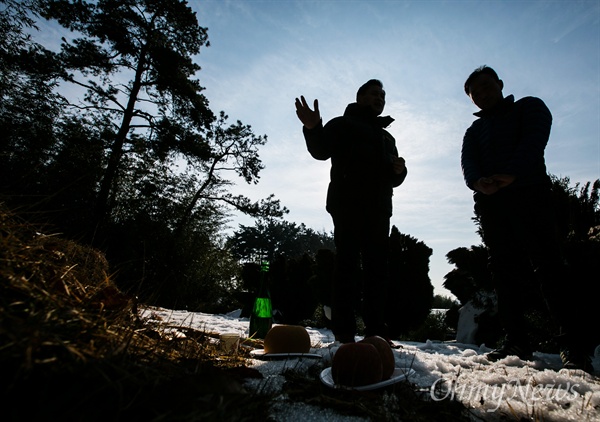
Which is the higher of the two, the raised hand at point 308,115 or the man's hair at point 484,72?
the man's hair at point 484,72

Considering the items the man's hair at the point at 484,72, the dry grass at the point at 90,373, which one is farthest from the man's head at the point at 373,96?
the dry grass at the point at 90,373

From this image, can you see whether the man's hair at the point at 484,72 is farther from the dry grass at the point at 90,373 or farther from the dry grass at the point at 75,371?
the dry grass at the point at 75,371

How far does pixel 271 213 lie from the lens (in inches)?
652

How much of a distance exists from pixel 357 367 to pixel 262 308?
1.79 meters

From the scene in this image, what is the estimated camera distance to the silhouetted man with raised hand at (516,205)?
7.12 ft

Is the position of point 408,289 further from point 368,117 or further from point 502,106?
point 502,106

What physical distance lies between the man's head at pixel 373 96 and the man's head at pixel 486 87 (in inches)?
30.6

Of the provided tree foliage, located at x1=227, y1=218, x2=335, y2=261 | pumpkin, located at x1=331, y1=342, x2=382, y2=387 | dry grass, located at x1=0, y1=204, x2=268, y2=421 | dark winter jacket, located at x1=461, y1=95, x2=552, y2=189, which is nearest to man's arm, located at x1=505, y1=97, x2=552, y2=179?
dark winter jacket, located at x1=461, y1=95, x2=552, y2=189

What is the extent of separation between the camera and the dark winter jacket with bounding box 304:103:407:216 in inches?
107

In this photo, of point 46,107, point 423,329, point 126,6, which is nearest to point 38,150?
point 46,107

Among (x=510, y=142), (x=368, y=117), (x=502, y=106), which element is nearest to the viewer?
(x=510, y=142)

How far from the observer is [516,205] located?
231 centimetres

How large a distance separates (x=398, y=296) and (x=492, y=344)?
1.35 meters

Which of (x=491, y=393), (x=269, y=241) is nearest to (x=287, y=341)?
(x=491, y=393)
